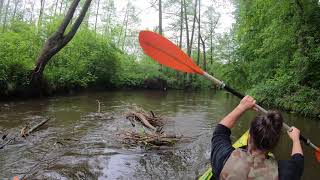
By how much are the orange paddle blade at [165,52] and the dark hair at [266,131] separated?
171 centimetres

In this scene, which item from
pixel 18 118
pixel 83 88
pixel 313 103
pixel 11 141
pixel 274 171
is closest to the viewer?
pixel 274 171

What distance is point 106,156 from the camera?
23.1 ft

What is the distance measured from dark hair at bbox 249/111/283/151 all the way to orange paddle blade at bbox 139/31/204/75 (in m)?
1.71

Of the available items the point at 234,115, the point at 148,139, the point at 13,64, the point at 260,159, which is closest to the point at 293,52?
the point at 148,139

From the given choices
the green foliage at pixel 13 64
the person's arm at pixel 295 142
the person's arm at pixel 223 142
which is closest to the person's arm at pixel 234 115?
the person's arm at pixel 223 142

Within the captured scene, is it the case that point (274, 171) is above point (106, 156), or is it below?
above

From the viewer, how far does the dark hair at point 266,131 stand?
2.24m

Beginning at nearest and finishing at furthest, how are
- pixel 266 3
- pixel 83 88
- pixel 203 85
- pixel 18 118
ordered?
pixel 18 118 → pixel 266 3 → pixel 83 88 → pixel 203 85

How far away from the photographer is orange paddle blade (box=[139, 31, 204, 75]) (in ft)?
13.1

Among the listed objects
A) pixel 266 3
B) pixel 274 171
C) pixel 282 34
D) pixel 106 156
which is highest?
pixel 266 3

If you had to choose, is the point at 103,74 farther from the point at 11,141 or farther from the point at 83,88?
the point at 11,141

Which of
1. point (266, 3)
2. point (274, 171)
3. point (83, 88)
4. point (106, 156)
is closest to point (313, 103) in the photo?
point (266, 3)

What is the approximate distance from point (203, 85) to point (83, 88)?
1567 centimetres

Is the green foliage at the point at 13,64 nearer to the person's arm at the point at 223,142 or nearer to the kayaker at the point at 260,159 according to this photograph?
the person's arm at the point at 223,142
